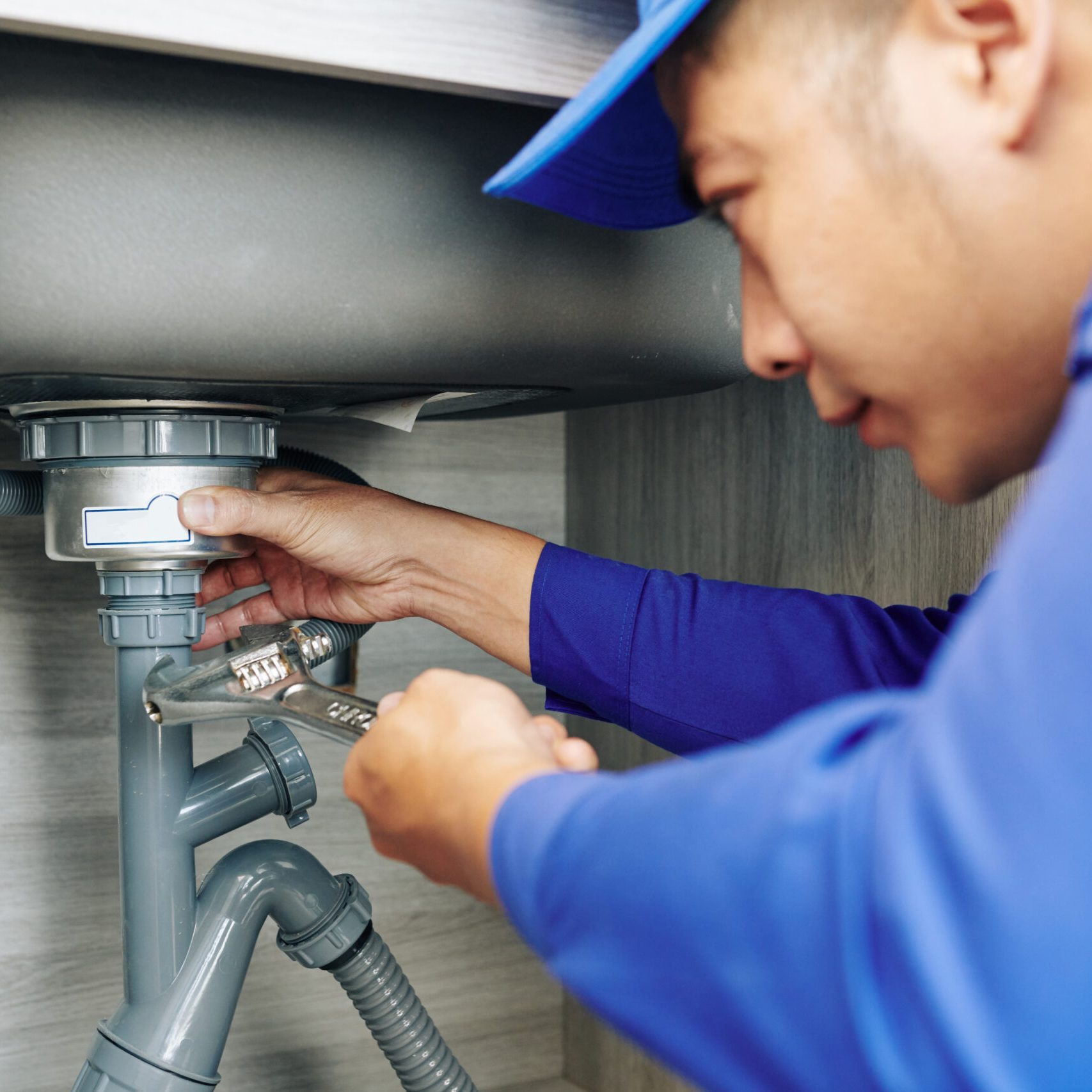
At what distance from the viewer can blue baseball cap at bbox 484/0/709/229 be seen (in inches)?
13.9

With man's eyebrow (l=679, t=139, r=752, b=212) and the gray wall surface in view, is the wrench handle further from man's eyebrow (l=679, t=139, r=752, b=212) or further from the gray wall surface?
the gray wall surface

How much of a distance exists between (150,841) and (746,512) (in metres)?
0.49

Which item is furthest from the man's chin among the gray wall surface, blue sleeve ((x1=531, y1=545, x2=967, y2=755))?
the gray wall surface

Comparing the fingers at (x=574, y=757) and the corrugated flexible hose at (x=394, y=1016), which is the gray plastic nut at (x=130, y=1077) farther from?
the fingers at (x=574, y=757)

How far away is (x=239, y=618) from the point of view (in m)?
0.73

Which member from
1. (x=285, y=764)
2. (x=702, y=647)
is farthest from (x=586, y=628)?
(x=285, y=764)

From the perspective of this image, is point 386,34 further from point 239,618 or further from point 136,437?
point 239,618

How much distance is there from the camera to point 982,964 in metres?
0.21

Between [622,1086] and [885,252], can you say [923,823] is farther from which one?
[622,1086]

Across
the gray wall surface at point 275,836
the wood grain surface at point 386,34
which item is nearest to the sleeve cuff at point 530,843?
the wood grain surface at point 386,34

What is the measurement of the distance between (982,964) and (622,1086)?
2.85ft

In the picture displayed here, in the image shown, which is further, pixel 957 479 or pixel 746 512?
pixel 746 512

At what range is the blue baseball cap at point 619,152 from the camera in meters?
0.35

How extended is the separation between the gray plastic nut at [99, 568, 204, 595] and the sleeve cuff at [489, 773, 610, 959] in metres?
0.34
